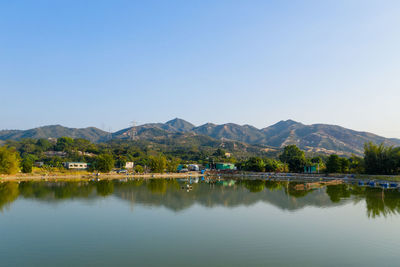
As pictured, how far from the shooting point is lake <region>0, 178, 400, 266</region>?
15.9m

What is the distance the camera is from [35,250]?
56.7ft

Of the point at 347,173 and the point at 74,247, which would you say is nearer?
the point at 74,247

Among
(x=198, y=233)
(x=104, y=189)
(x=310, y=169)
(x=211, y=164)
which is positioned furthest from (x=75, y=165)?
(x=198, y=233)

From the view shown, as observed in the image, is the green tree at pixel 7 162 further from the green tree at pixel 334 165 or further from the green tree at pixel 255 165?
the green tree at pixel 334 165

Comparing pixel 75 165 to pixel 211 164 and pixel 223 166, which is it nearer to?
pixel 211 164

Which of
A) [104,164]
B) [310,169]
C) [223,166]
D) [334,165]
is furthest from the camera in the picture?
[223,166]

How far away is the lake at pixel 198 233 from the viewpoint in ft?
52.3

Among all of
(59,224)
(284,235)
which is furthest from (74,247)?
(284,235)

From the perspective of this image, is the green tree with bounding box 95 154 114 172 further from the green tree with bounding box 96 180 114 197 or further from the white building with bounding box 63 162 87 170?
the green tree with bounding box 96 180 114 197

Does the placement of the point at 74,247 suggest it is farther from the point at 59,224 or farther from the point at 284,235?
the point at 284,235

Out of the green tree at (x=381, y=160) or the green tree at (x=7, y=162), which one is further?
the green tree at (x=7, y=162)

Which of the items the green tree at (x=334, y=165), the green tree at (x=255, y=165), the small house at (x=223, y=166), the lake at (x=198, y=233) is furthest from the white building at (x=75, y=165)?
the green tree at (x=334, y=165)

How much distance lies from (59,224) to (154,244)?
35.8 ft

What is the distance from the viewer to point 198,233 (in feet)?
71.1
